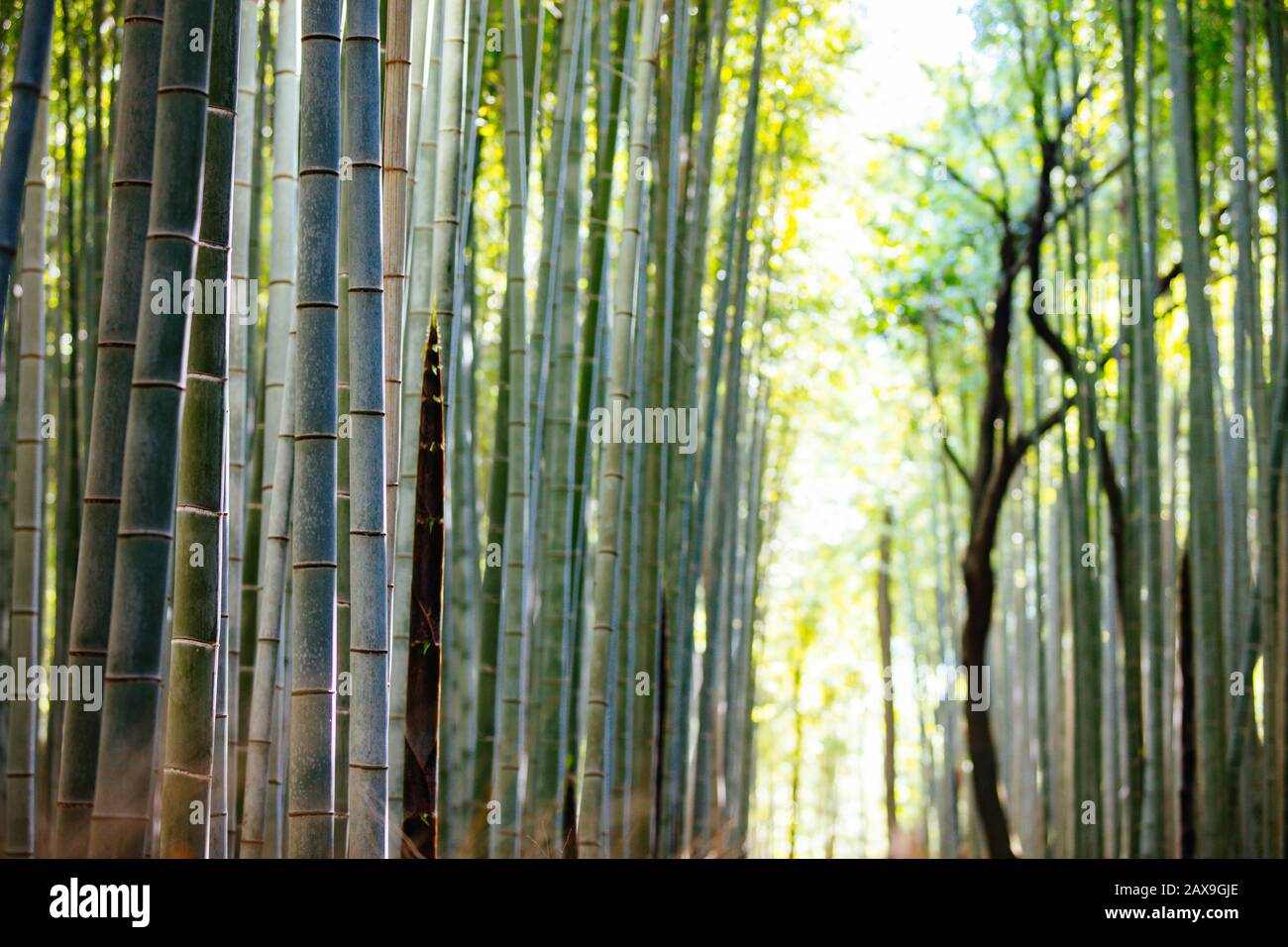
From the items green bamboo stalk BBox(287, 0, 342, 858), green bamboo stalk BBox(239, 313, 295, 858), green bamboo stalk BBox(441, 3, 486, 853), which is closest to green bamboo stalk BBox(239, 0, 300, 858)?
green bamboo stalk BBox(239, 313, 295, 858)

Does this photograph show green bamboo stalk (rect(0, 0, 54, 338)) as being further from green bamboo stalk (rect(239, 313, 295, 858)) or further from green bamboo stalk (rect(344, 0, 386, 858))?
green bamboo stalk (rect(239, 313, 295, 858))

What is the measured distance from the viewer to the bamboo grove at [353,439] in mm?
1477

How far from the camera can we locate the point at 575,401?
2.78m

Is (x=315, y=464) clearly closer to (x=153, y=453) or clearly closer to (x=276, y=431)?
(x=153, y=453)

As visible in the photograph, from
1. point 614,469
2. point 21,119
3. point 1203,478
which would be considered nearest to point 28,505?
Answer: point 21,119

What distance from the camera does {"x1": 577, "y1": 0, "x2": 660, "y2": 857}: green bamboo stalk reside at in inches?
104

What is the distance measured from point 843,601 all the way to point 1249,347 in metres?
7.72

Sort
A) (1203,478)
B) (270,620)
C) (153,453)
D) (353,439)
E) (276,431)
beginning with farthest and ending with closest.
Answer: (1203,478), (276,431), (270,620), (353,439), (153,453)

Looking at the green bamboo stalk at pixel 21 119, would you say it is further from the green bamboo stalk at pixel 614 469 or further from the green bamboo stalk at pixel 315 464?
the green bamboo stalk at pixel 614 469

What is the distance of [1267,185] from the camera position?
5.36 meters

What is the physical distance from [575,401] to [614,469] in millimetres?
171

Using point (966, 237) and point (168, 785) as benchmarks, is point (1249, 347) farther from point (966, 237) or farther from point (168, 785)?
point (168, 785)
